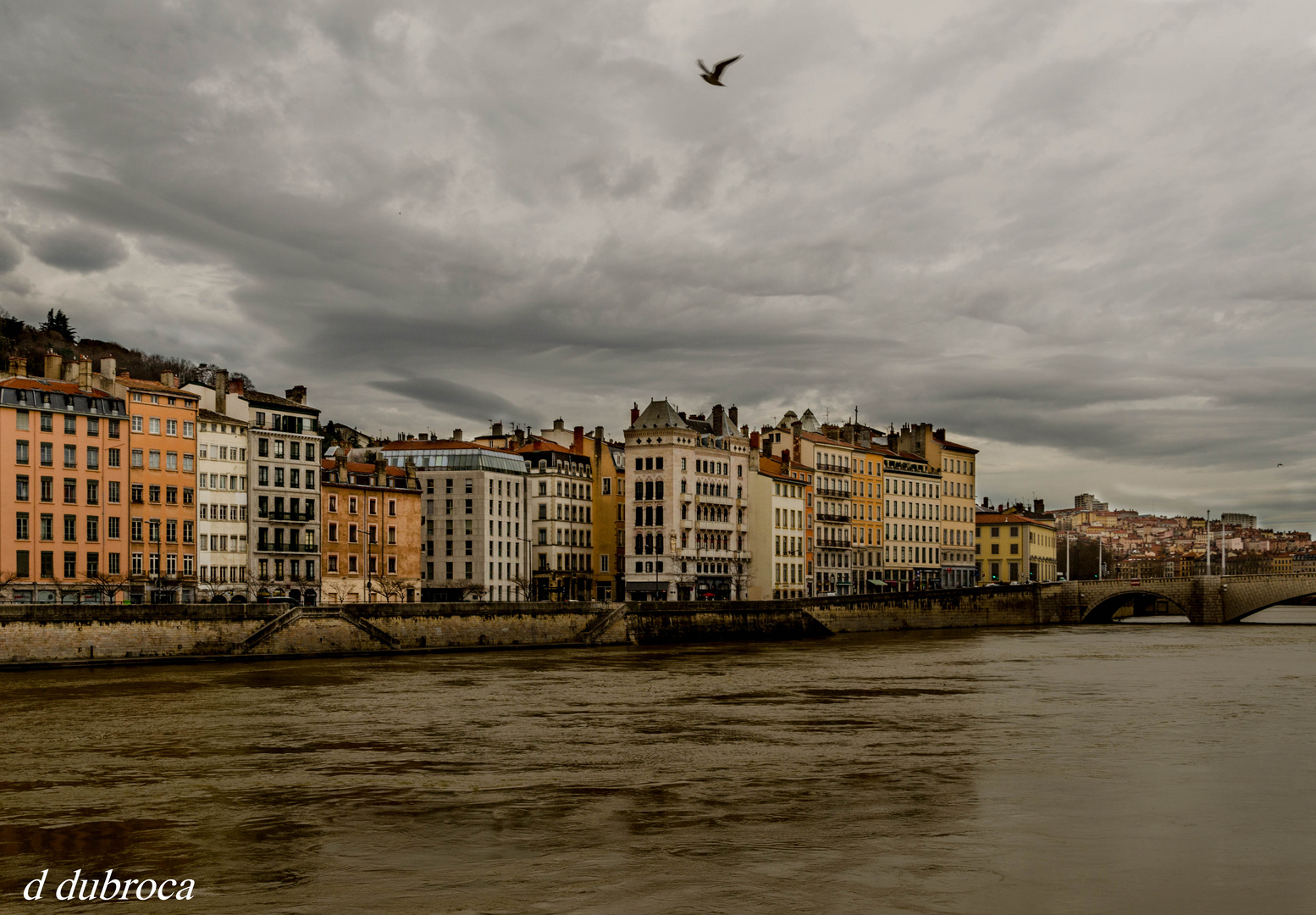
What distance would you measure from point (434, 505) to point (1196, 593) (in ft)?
184

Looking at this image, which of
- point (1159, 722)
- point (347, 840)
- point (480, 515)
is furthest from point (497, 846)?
point (480, 515)

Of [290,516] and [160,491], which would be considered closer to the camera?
[160,491]

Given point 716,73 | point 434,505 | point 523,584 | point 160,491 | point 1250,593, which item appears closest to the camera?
point 716,73

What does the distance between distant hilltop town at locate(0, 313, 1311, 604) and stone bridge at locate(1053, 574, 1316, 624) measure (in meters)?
21.7

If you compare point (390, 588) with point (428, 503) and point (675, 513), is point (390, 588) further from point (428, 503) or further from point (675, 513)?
point (675, 513)

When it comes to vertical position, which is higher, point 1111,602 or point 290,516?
point 290,516

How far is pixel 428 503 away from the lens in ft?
334

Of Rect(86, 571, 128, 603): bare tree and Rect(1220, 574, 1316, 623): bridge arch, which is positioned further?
Rect(1220, 574, 1316, 623): bridge arch

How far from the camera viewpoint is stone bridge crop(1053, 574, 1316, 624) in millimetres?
104250

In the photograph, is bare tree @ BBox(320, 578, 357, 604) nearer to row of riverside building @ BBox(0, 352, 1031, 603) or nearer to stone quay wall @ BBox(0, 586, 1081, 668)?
row of riverside building @ BBox(0, 352, 1031, 603)

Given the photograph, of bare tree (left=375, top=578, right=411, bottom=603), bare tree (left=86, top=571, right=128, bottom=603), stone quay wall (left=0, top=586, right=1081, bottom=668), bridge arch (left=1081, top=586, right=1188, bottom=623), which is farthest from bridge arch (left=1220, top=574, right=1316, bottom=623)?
bare tree (left=86, top=571, right=128, bottom=603)

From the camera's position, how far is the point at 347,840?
69.2 feet

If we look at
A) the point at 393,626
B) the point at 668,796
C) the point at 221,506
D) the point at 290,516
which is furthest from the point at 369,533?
the point at 668,796

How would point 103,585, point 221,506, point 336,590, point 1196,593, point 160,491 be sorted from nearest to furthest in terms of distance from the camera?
point 103,585 → point 160,491 → point 221,506 → point 336,590 → point 1196,593
